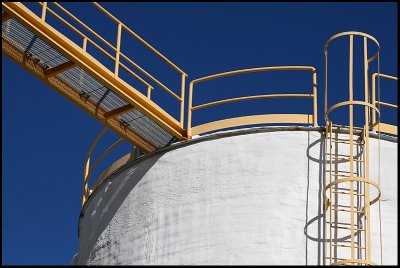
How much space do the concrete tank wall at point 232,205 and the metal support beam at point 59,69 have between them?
2037 millimetres

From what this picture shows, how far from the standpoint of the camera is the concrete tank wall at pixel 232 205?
1448 cm

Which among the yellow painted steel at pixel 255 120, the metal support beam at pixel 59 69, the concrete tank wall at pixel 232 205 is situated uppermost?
the metal support beam at pixel 59 69

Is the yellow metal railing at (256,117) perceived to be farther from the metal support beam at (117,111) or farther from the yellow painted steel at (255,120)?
the metal support beam at (117,111)

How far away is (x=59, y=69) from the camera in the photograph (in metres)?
16.1

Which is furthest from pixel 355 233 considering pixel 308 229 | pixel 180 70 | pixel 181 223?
pixel 180 70

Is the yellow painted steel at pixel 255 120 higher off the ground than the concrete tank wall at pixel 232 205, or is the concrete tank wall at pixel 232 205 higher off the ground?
the yellow painted steel at pixel 255 120

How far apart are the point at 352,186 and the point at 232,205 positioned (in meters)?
1.86

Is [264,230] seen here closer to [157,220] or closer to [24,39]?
[157,220]

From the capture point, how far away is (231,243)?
14.6 meters

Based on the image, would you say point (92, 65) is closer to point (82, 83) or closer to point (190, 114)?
point (82, 83)

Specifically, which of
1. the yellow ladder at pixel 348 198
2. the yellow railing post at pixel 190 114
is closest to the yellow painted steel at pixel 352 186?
the yellow ladder at pixel 348 198

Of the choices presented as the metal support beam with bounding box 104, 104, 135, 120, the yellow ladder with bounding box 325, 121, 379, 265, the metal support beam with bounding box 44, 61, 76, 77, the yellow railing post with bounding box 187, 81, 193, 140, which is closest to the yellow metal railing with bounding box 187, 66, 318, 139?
the yellow railing post with bounding box 187, 81, 193, 140

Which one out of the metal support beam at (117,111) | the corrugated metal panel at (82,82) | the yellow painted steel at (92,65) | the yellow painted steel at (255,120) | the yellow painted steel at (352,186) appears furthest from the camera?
the metal support beam at (117,111)

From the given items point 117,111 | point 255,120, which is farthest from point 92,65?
point 255,120
